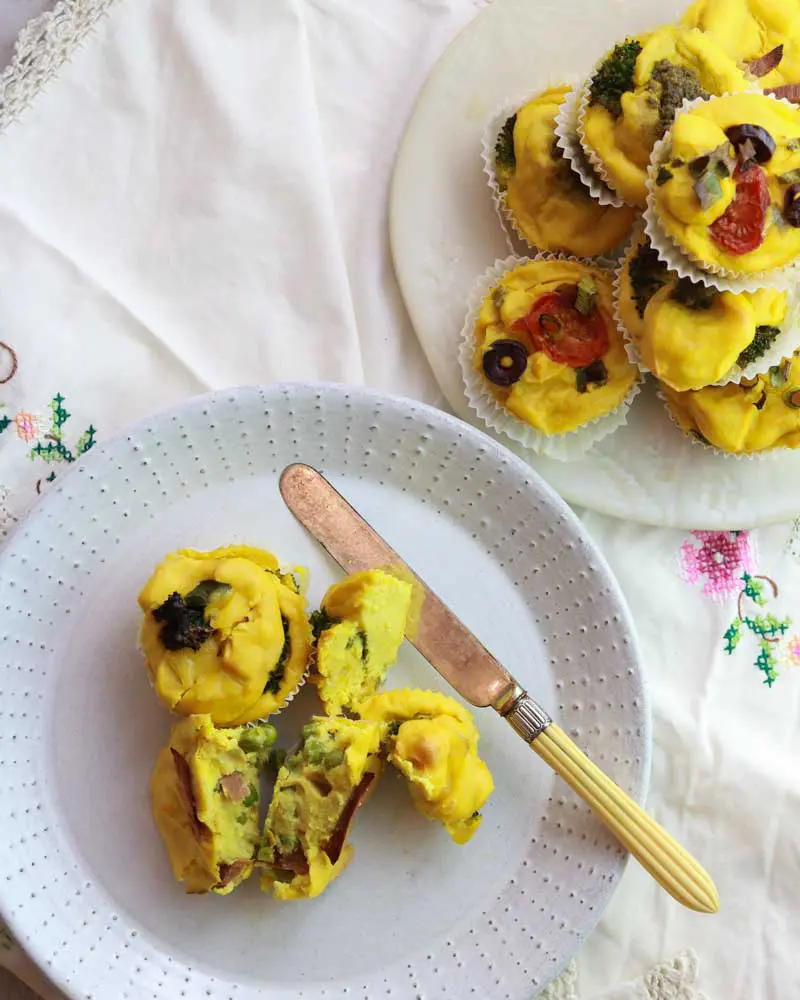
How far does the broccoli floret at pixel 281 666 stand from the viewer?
220cm

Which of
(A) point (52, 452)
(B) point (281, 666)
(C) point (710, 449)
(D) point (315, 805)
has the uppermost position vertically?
(A) point (52, 452)

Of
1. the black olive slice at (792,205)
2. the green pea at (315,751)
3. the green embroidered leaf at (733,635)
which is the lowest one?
the green embroidered leaf at (733,635)

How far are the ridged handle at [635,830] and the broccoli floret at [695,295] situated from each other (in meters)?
1.07

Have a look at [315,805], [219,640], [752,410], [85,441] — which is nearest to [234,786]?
[315,805]

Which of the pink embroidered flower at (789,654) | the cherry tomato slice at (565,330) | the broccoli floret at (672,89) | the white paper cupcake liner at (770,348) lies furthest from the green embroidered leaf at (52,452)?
the pink embroidered flower at (789,654)

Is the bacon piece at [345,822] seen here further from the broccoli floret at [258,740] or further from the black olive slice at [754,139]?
the black olive slice at [754,139]

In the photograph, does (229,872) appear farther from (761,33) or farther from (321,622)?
(761,33)

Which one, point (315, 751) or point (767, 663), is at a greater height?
point (315, 751)

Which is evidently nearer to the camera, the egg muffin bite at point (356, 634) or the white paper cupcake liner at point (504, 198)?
the egg muffin bite at point (356, 634)

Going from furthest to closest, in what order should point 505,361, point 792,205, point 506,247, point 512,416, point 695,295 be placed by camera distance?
point 506,247 → point 512,416 → point 505,361 → point 695,295 → point 792,205

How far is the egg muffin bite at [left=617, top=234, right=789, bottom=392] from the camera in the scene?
89.2 inches

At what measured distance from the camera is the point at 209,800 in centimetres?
211

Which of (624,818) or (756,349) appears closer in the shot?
(624,818)

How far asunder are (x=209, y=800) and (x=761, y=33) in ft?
7.52
